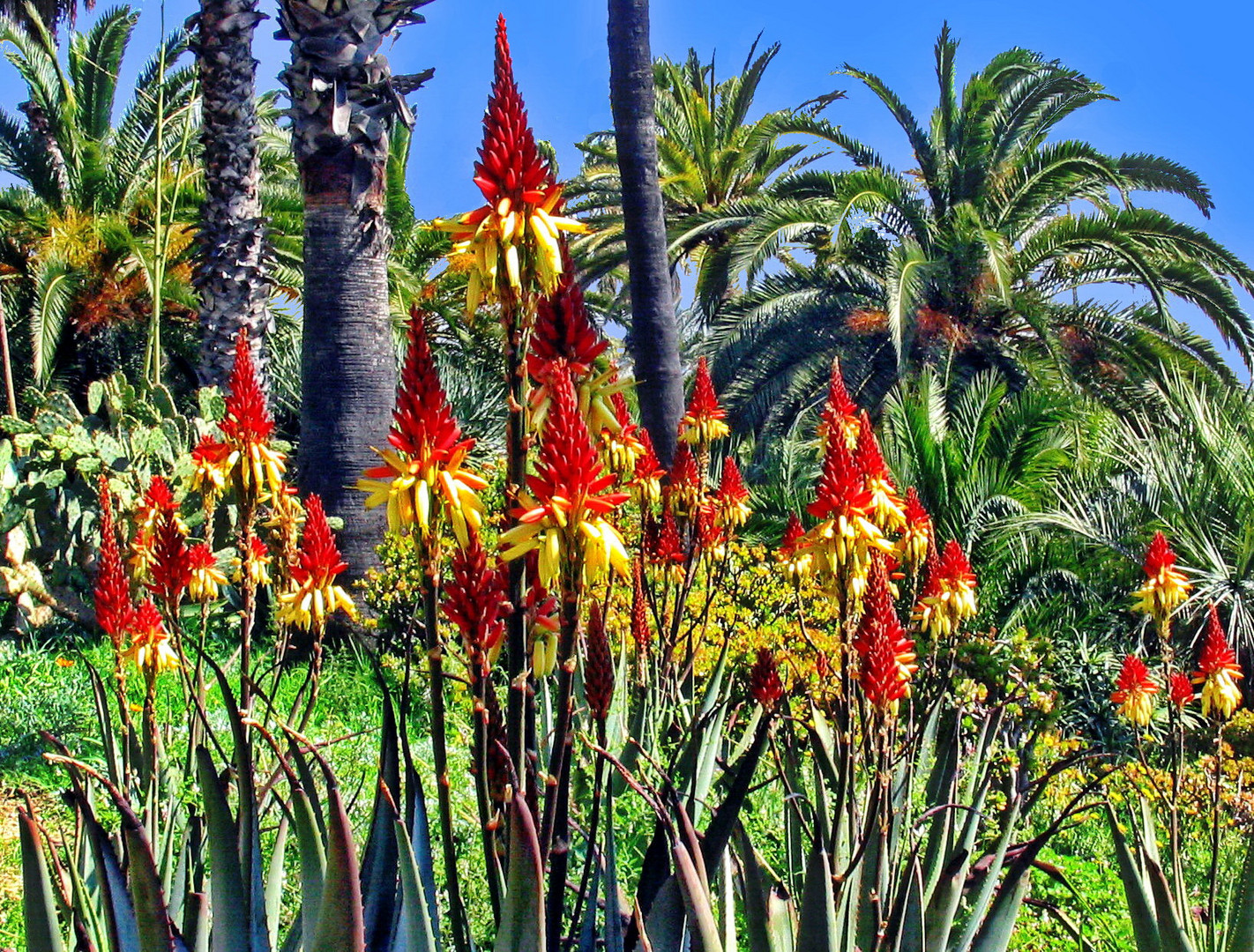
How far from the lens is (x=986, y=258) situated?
42.1 feet

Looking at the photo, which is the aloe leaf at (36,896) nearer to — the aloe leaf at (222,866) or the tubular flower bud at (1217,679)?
the aloe leaf at (222,866)

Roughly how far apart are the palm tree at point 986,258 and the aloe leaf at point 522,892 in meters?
11.5

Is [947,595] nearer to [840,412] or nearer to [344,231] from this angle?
[840,412]

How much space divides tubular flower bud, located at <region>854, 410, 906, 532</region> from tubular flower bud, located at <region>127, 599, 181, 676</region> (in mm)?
1811

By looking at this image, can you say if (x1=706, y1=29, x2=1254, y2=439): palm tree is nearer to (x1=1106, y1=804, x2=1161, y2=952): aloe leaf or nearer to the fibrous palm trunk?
the fibrous palm trunk

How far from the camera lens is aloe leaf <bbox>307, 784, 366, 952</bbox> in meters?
1.38

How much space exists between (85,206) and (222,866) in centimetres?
1448

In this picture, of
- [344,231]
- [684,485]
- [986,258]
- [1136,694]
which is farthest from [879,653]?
[986,258]

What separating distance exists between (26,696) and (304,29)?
4123 mm

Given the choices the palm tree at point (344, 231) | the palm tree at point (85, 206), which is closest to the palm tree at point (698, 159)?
the palm tree at point (85, 206)

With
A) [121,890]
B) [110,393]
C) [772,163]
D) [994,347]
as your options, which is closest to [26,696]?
[110,393]

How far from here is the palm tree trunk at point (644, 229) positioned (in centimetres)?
712

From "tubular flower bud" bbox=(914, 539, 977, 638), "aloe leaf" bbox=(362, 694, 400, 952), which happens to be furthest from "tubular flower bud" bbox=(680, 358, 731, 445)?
"aloe leaf" bbox=(362, 694, 400, 952)

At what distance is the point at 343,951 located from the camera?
4.65 feet
